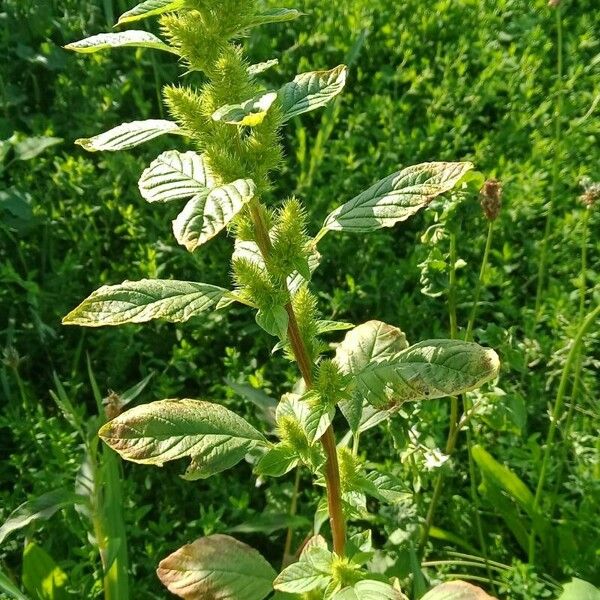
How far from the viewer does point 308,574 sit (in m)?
1.30

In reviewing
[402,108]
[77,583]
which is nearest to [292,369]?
[77,583]

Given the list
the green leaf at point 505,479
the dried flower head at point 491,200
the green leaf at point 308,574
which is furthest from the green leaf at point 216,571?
the dried flower head at point 491,200

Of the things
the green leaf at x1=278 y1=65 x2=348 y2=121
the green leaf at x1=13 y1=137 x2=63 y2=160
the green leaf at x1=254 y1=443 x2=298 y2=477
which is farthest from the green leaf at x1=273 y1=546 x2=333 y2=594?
the green leaf at x1=13 y1=137 x2=63 y2=160

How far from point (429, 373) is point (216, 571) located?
0.56 meters

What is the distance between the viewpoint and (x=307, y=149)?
2803mm

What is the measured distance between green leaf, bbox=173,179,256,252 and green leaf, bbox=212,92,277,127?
0.09 meters

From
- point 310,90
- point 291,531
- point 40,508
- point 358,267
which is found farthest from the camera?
point 358,267

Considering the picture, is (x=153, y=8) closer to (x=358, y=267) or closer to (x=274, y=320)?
(x=274, y=320)

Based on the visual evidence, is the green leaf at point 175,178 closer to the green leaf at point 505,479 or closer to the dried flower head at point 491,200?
the dried flower head at point 491,200

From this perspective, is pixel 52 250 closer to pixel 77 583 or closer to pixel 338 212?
pixel 77 583

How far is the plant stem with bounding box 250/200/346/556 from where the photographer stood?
3.82 ft

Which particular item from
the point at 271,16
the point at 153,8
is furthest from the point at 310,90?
the point at 153,8

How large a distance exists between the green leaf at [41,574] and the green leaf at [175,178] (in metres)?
0.90

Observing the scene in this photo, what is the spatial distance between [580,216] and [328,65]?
118 centimetres
